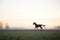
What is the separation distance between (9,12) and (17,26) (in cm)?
37

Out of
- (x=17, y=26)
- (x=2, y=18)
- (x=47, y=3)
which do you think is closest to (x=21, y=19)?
(x=17, y=26)

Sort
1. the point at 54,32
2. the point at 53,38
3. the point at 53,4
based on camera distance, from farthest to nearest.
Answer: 1. the point at 53,4
2. the point at 54,32
3. the point at 53,38

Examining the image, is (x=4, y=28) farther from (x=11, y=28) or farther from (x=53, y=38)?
(x=53, y=38)

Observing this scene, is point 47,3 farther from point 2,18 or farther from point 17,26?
point 2,18

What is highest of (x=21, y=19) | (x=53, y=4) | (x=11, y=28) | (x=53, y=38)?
(x=53, y=4)

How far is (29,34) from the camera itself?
8.56 feet

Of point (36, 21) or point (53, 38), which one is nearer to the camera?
point (53, 38)

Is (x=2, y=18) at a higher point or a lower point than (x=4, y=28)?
higher

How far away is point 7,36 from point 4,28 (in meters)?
0.36

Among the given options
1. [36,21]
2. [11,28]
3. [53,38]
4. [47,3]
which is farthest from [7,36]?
[47,3]

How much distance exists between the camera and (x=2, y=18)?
2816mm

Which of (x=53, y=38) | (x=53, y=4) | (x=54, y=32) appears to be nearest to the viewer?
(x=53, y=38)

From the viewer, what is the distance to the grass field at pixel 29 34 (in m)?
2.49

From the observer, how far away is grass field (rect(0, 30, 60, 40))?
249 cm
